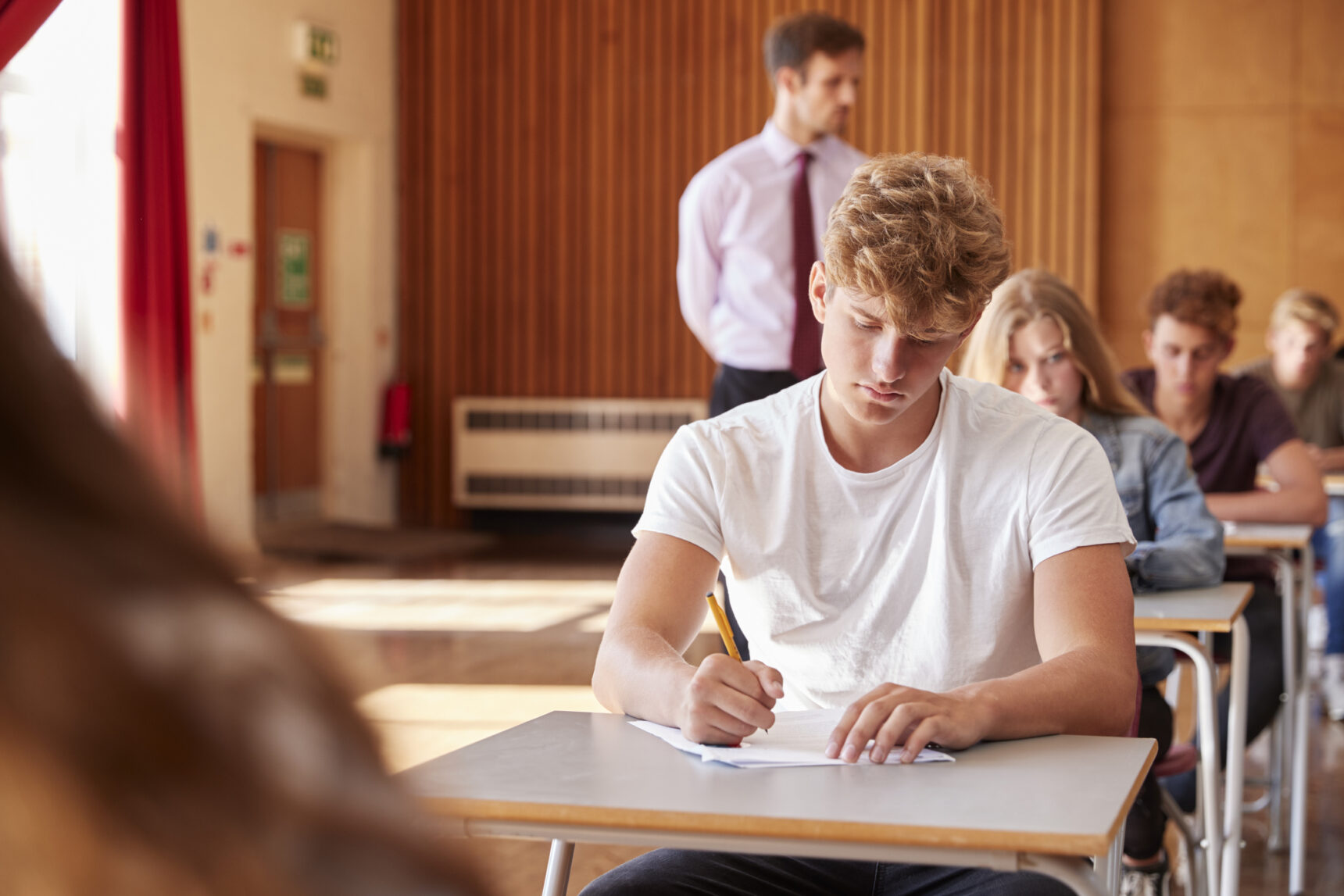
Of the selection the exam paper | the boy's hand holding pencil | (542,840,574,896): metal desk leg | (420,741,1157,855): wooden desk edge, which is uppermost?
the boy's hand holding pencil

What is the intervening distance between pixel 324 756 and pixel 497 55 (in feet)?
28.6

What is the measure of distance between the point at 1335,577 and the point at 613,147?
508 centimetres

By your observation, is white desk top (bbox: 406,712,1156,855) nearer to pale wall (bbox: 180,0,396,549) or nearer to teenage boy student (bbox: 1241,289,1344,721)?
teenage boy student (bbox: 1241,289,1344,721)

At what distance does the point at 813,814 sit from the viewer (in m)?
1.16

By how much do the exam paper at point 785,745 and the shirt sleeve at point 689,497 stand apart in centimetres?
25

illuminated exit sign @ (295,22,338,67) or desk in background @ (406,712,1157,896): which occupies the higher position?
illuminated exit sign @ (295,22,338,67)

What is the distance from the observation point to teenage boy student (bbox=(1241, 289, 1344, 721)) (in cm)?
473

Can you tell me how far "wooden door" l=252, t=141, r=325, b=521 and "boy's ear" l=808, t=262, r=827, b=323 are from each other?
629 cm

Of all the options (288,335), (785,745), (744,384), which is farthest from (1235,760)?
(288,335)

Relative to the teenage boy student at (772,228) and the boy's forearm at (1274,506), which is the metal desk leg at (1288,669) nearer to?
the boy's forearm at (1274,506)

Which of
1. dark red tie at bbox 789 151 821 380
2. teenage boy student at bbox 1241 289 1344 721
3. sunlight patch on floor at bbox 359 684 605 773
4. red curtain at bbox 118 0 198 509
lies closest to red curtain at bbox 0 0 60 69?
red curtain at bbox 118 0 198 509

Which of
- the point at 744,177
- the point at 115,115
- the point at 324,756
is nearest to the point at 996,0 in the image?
the point at 744,177

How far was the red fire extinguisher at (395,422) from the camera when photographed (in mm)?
8492

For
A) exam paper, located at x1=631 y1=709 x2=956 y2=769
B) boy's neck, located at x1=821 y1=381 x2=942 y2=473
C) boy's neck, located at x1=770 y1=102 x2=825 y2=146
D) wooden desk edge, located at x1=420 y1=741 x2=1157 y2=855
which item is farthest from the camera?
boy's neck, located at x1=770 y1=102 x2=825 y2=146
